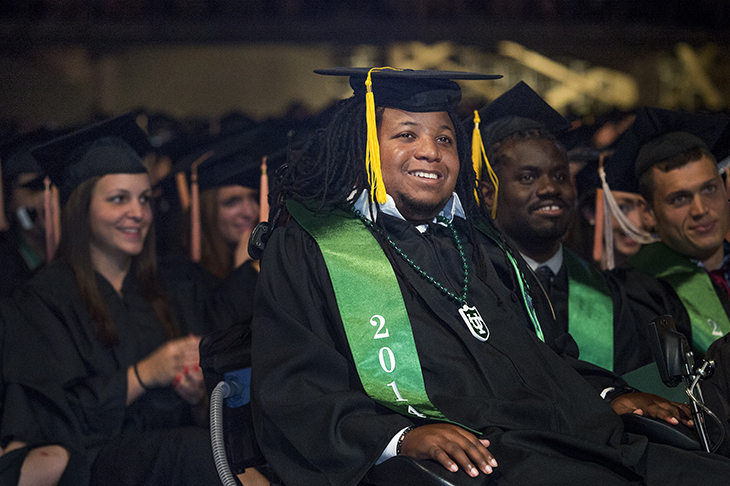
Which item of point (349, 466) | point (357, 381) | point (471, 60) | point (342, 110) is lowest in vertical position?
point (349, 466)

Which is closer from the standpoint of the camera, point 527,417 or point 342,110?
point 527,417

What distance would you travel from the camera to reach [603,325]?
3.07 metres

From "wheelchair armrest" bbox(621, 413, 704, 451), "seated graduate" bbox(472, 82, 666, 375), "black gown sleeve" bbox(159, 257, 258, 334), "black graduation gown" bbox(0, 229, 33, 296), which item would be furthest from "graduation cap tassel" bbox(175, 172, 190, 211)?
"wheelchair armrest" bbox(621, 413, 704, 451)

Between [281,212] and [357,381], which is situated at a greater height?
[281,212]

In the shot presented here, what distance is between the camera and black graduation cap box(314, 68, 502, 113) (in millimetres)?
2328

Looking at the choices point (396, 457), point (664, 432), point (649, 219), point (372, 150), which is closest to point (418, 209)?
point (372, 150)

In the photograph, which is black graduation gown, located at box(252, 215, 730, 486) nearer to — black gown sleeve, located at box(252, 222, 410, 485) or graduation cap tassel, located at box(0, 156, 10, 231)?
black gown sleeve, located at box(252, 222, 410, 485)

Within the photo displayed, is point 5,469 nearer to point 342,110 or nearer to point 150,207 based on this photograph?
point 150,207

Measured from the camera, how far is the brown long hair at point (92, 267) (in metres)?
3.55

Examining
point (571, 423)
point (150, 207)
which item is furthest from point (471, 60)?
point (571, 423)

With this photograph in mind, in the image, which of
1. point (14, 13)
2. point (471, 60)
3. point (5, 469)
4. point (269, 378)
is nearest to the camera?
point (269, 378)

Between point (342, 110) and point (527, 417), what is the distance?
3.73ft

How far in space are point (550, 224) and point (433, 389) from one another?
3.62 ft

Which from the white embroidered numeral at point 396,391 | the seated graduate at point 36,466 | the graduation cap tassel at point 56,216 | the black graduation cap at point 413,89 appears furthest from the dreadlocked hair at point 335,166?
the graduation cap tassel at point 56,216
